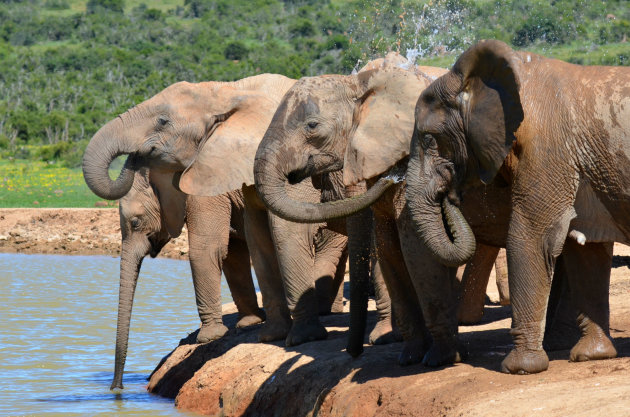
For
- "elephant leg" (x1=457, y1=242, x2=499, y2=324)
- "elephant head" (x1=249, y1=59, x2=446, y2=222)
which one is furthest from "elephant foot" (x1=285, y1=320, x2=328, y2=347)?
"elephant head" (x1=249, y1=59, x2=446, y2=222)

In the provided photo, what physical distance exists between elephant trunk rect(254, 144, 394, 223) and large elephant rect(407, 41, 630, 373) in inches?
8.6

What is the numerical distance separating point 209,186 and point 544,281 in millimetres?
2982

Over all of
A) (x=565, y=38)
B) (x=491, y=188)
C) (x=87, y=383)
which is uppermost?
(x=565, y=38)

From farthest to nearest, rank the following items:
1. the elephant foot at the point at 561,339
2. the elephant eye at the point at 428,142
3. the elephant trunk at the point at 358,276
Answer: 1. the elephant trunk at the point at 358,276
2. the elephant foot at the point at 561,339
3. the elephant eye at the point at 428,142

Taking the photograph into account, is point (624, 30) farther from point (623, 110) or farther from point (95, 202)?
point (623, 110)

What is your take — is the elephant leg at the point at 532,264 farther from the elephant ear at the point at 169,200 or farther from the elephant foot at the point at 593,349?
the elephant ear at the point at 169,200

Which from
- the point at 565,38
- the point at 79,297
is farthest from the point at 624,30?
the point at 79,297

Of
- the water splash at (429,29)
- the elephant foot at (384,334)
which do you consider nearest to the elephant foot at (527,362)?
the elephant foot at (384,334)

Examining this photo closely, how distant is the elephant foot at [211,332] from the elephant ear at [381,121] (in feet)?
10.1

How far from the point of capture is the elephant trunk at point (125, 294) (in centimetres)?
878

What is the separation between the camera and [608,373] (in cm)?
→ 525

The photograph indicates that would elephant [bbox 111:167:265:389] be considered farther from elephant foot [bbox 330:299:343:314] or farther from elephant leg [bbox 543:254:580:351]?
elephant leg [bbox 543:254:580:351]

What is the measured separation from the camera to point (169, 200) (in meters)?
8.91

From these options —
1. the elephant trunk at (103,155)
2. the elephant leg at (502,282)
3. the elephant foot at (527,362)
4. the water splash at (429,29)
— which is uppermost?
the water splash at (429,29)
